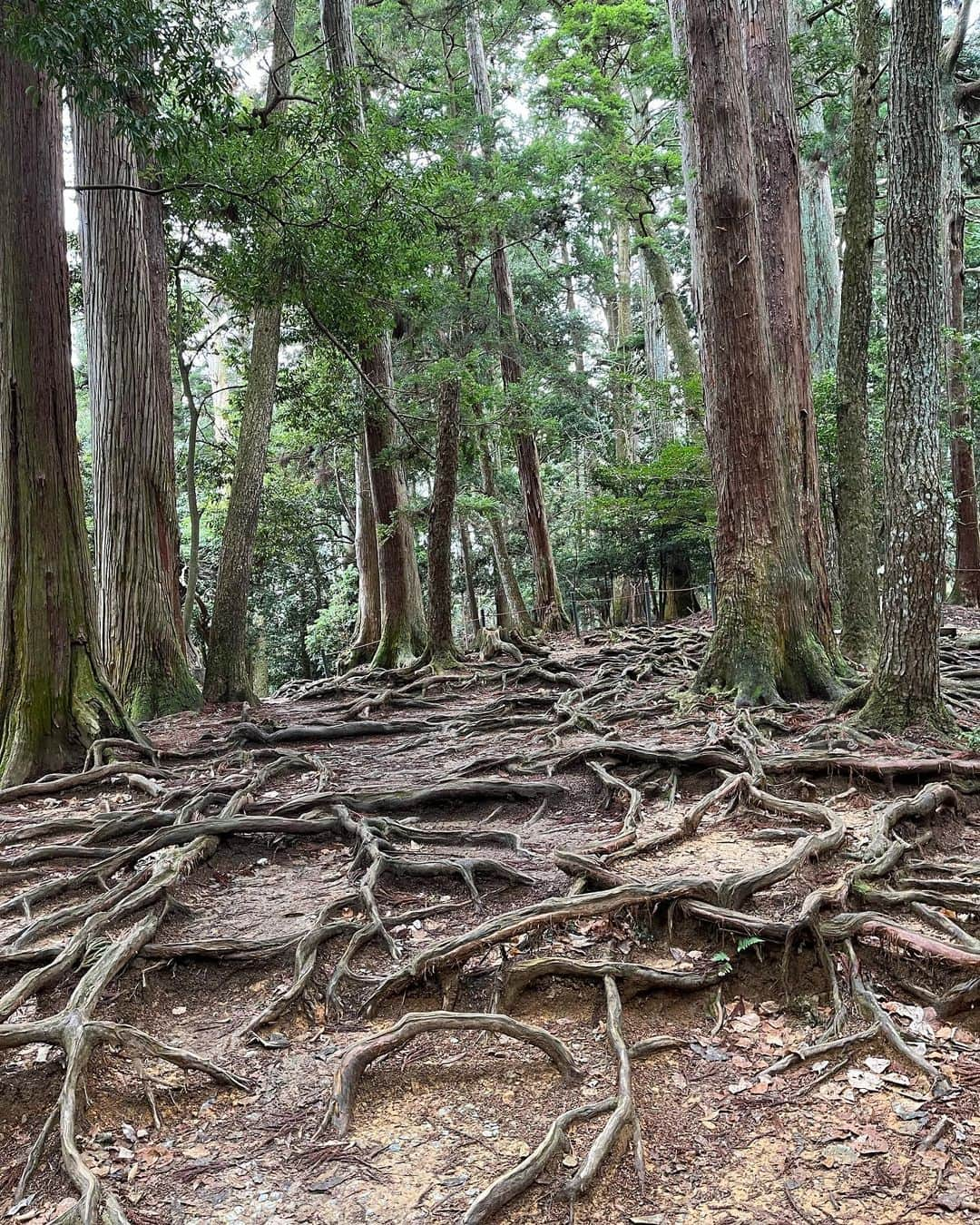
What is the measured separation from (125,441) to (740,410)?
6.37 meters

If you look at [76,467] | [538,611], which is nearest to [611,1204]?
[76,467]

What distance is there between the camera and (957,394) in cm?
1625

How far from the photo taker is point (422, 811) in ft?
17.4

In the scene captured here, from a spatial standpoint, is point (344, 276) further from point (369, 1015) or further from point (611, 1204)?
point (611, 1204)

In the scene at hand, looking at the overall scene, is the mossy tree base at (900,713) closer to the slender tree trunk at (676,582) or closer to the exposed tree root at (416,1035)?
the exposed tree root at (416,1035)

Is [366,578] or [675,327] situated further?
[675,327]

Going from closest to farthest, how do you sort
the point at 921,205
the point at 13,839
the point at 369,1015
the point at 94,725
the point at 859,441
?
1. the point at 369,1015
2. the point at 13,839
3. the point at 921,205
4. the point at 94,725
5. the point at 859,441

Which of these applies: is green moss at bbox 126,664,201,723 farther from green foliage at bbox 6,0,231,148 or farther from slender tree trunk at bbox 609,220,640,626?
slender tree trunk at bbox 609,220,640,626

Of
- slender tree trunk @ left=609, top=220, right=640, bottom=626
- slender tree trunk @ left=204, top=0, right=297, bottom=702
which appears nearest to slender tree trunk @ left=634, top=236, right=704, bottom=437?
slender tree trunk @ left=609, top=220, right=640, bottom=626

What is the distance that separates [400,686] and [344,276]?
4.75 metres

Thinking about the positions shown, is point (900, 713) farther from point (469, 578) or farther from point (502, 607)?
point (502, 607)

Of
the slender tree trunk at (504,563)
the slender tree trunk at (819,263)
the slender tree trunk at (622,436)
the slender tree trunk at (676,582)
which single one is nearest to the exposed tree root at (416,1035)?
the slender tree trunk at (504,563)

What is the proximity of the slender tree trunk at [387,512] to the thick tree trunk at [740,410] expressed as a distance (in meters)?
5.54

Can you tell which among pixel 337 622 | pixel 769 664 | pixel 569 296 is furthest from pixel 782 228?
pixel 569 296
